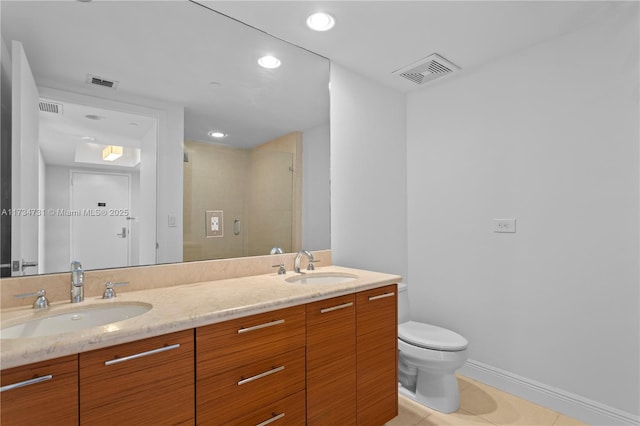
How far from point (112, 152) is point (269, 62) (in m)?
1.13

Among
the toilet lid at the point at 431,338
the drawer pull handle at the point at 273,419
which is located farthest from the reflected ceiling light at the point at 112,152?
the toilet lid at the point at 431,338

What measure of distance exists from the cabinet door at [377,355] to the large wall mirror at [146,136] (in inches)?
28.3

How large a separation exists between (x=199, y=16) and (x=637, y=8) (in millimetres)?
2457

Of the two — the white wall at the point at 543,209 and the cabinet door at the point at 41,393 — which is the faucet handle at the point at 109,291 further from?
the white wall at the point at 543,209

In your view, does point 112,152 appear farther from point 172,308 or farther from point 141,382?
point 141,382

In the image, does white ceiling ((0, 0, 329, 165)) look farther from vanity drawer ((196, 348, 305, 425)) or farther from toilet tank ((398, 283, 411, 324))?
toilet tank ((398, 283, 411, 324))

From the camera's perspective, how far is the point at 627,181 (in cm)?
185

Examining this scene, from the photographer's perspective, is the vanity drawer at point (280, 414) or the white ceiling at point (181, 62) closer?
the vanity drawer at point (280, 414)

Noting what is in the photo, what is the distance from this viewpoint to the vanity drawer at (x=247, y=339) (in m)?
1.20

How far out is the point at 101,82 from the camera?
154 centimetres

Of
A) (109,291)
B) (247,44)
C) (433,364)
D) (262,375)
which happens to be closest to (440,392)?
(433,364)

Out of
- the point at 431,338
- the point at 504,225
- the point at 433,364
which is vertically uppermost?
the point at 504,225

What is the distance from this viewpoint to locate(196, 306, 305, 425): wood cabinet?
1203mm

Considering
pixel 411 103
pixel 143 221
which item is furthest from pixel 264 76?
pixel 411 103
